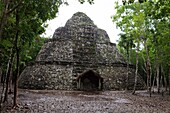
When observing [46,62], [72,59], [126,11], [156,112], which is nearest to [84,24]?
[72,59]

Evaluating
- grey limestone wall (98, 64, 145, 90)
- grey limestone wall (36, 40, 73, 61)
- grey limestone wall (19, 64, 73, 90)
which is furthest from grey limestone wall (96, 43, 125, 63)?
grey limestone wall (19, 64, 73, 90)

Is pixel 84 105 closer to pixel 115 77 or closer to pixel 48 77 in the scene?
pixel 48 77

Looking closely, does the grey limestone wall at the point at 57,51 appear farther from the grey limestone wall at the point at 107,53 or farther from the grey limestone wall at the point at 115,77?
the grey limestone wall at the point at 115,77

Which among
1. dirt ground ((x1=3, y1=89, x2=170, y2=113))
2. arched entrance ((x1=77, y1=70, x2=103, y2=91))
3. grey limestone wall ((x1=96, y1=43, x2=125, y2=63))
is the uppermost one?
grey limestone wall ((x1=96, y1=43, x2=125, y2=63))

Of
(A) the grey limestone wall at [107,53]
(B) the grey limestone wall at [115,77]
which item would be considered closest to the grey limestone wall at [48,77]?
(B) the grey limestone wall at [115,77]

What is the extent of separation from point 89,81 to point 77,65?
3.22 meters

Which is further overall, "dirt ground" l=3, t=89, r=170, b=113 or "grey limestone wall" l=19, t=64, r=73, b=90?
"grey limestone wall" l=19, t=64, r=73, b=90

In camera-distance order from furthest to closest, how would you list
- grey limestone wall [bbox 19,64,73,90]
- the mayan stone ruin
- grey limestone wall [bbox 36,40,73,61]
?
1. grey limestone wall [bbox 36,40,73,61]
2. the mayan stone ruin
3. grey limestone wall [bbox 19,64,73,90]

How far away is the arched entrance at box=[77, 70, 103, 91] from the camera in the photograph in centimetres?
2976

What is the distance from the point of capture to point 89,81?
3072cm

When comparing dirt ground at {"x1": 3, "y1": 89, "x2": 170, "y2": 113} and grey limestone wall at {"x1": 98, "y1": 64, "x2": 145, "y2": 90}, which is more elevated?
grey limestone wall at {"x1": 98, "y1": 64, "x2": 145, "y2": 90}

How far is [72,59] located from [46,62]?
4.28m

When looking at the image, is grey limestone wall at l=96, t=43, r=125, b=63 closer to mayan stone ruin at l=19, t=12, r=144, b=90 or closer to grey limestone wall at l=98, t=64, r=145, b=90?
mayan stone ruin at l=19, t=12, r=144, b=90

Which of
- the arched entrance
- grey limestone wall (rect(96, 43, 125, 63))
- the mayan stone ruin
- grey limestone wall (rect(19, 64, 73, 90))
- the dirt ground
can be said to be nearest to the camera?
the dirt ground
